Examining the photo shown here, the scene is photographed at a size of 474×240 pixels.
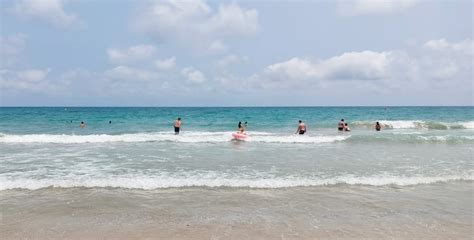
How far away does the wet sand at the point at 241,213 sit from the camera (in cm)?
659

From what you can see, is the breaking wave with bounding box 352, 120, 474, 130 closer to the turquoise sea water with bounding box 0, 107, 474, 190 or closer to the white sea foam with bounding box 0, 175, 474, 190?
the turquoise sea water with bounding box 0, 107, 474, 190

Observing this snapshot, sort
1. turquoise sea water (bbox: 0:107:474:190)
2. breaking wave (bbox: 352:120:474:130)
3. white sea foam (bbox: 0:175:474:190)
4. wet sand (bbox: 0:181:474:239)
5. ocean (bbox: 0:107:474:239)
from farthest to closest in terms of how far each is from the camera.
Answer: breaking wave (bbox: 352:120:474:130) → turquoise sea water (bbox: 0:107:474:190) → white sea foam (bbox: 0:175:474:190) → ocean (bbox: 0:107:474:239) → wet sand (bbox: 0:181:474:239)

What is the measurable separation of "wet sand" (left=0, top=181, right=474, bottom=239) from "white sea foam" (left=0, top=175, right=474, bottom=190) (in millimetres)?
391

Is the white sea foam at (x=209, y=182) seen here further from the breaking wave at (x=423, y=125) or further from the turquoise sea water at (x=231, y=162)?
the breaking wave at (x=423, y=125)

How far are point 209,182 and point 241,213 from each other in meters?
2.97

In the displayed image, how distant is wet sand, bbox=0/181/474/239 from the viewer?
6594 mm

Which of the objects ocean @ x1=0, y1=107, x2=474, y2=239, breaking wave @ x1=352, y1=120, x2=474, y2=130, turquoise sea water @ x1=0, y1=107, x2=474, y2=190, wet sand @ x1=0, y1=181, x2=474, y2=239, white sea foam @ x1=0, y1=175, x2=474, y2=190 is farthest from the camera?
breaking wave @ x1=352, y1=120, x2=474, y2=130

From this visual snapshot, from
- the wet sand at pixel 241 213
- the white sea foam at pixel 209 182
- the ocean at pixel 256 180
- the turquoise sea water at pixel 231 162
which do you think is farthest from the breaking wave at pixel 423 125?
the wet sand at pixel 241 213

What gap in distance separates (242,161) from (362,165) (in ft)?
14.5

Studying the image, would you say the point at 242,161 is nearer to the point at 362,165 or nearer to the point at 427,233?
the point at 362,165

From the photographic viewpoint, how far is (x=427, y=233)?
6.60m

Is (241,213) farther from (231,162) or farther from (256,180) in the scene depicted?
(231,162)

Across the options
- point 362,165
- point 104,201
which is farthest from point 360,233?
point 362,165

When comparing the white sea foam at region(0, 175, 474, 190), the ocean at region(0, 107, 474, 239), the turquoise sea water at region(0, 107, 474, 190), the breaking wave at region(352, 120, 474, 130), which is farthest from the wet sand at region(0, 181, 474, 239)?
the breaking wave at region(352, 120, 474, 130)
